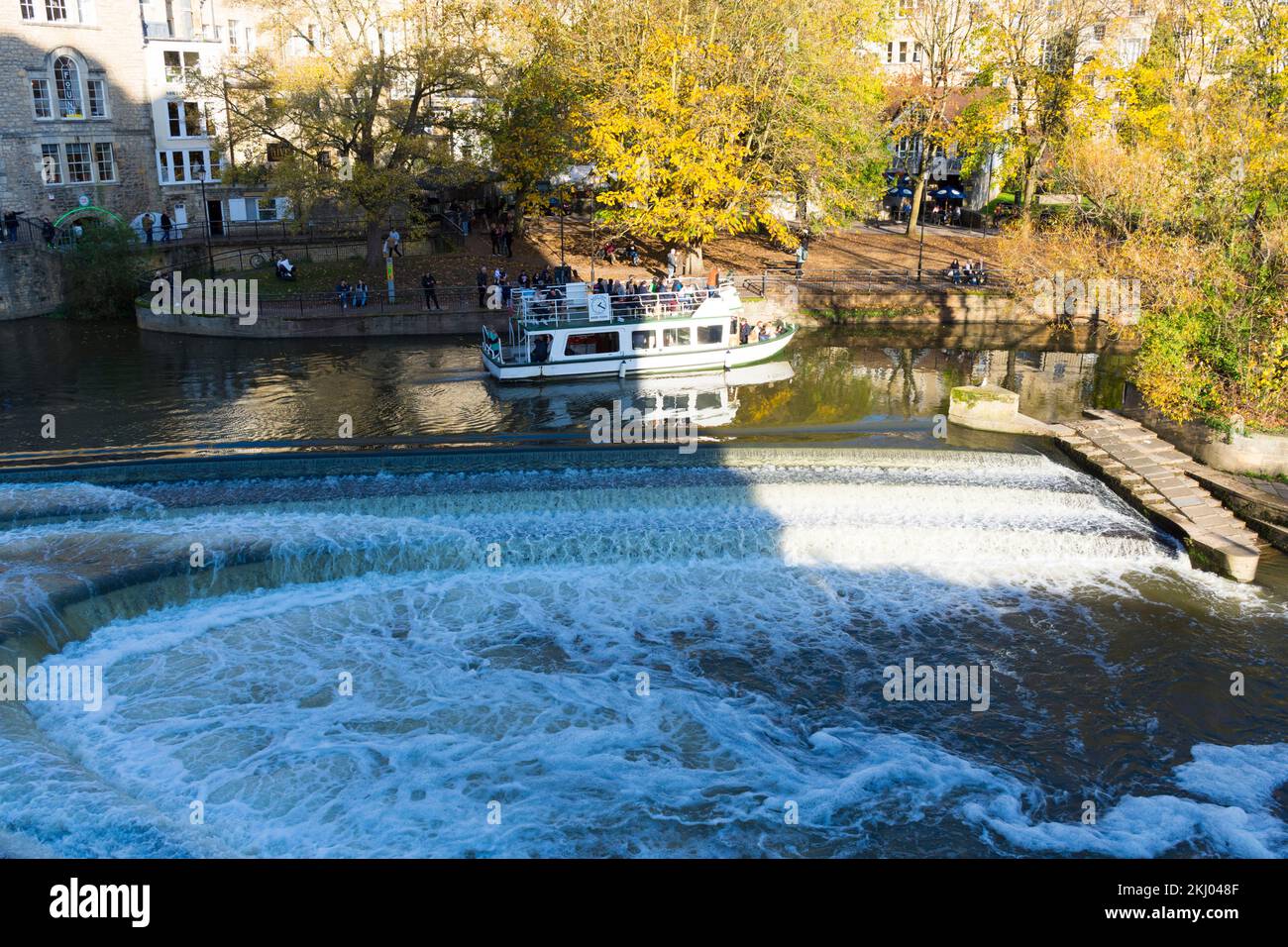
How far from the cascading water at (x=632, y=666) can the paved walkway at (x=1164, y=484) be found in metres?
0.65

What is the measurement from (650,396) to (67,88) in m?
33.6

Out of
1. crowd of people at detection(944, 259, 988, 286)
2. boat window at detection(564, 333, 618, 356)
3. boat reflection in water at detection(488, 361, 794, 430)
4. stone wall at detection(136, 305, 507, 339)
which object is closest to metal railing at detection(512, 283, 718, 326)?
boat window at detection(564, 333, 618, 356)

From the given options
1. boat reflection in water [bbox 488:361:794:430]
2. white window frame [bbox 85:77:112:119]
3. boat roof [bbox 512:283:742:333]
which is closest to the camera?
boat reflection in water [bbox 488:361:794:430]

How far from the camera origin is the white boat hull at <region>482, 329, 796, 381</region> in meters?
35.0

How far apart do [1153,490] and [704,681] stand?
13282 millimetres

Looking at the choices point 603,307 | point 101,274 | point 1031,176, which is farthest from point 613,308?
point 1031,176

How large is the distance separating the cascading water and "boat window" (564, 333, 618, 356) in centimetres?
1096

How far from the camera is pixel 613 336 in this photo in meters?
35.7

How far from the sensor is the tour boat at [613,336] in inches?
1383

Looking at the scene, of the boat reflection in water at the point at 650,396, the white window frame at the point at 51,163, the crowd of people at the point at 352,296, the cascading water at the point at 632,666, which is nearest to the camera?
the cascading water at the point at 632,666

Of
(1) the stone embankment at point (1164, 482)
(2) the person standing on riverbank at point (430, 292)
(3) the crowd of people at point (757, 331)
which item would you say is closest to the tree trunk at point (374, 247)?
(2) the person standing on riverbank at point (430, 292)

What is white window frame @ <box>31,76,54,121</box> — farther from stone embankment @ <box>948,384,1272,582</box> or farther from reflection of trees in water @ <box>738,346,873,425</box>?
stone embankment @ <box>948,384,1272,582</box>

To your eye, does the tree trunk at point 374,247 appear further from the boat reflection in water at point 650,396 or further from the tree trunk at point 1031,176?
the tree trunk at point 1031,176

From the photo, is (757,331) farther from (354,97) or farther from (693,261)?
(354,97)
